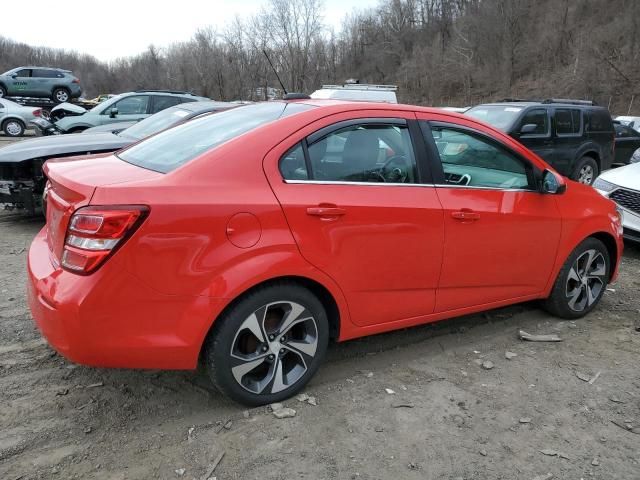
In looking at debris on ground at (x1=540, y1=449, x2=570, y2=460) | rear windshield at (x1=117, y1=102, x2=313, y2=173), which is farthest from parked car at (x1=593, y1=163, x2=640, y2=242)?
rear windshield at (x1=117, y1=102, x2=313, y2=173)

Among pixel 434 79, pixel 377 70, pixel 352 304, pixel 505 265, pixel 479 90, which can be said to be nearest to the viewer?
pixel 352 304

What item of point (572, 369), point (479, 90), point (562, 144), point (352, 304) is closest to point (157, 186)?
point (352, 304)

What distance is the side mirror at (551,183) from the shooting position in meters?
3.80

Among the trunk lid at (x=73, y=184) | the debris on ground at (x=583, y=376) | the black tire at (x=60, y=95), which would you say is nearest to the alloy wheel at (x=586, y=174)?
the debris on ground at (x=583, y=376)

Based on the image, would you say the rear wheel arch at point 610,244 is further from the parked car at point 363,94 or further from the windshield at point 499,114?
the parked car at point 363,94

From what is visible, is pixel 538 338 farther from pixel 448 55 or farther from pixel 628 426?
pixel 448 55

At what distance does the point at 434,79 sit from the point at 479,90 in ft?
28.1

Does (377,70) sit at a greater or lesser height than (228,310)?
greater

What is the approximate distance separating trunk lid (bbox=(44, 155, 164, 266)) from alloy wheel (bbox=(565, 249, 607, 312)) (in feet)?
10.9

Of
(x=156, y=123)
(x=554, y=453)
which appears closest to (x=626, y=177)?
(x=554, y=453)

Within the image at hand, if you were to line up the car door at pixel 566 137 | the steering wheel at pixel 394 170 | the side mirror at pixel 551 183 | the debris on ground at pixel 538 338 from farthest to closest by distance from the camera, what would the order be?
the car door at pixel 566 137 → the debris on ground at pixel 538 338 → the side mirror at pixel 551 183 → the steering wheel at pixel 394 170

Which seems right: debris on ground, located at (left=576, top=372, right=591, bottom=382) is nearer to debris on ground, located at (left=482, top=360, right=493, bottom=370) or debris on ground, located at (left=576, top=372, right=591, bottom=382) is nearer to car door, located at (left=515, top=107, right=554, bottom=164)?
debris on ground, located at (left=482, top=360, right=493, bottom=370)

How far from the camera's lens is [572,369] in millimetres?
3512

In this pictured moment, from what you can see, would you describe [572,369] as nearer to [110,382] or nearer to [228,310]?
[228,310]
